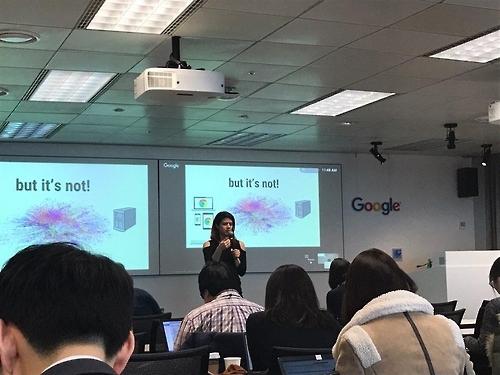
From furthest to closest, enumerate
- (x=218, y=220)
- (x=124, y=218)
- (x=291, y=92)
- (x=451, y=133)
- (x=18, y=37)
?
(x=124, y=218)
(x=451, y=133)
(x=218, y=220)
(x=291, y=92)
(x=18, y=37)

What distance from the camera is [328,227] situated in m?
10.6

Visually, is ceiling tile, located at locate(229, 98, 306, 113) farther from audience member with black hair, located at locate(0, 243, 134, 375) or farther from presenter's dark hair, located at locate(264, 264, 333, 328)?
audience member with black hair, located at locate(0, 243, 134, 375)

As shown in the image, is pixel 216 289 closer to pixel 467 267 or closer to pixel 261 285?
pixel 467 267

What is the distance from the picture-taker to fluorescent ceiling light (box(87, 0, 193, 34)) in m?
4.17

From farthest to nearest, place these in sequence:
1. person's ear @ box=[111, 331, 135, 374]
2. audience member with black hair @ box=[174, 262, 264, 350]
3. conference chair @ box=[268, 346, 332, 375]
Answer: audience member with black hair @ box=[174, 262, 264, 350] < conference chair @ box=[268, 346, 332, 375] < person's ear @ box=[111, 331, 135, 374]

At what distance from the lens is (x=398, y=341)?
2.36 m

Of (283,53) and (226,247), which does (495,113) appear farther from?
(226,247)

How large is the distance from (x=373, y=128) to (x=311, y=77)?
111 inches

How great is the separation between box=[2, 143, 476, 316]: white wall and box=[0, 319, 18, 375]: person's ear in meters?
8.90

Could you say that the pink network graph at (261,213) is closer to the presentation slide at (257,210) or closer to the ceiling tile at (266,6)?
the presentation slide at (257,210)

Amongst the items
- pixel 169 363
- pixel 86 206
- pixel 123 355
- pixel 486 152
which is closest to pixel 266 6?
pixel 169 363

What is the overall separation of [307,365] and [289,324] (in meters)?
0.59

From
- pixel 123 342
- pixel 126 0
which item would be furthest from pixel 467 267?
pixel 123 342

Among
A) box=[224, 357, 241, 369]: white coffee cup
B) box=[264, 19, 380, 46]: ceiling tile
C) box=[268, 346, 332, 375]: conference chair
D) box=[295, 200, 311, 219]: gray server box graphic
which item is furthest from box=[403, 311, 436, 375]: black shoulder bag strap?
box=[295, 200, 311, 219]: gray server box graphic
